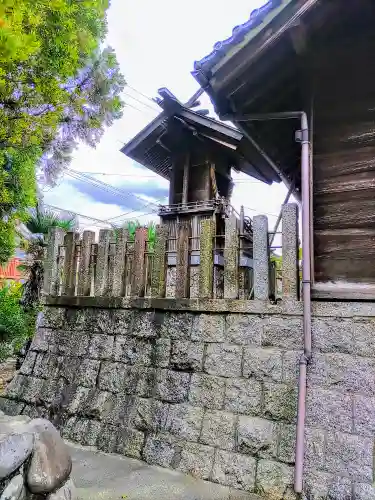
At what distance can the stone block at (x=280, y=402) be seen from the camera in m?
4.08

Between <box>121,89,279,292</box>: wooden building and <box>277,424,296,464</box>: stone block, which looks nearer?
<box>277,424,296,464</box>: stone block

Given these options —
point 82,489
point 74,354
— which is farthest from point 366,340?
point 74,354

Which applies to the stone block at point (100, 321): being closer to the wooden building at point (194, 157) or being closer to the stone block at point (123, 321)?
the stone block at point (123, 321)

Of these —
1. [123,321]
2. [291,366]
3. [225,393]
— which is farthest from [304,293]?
[123,321]

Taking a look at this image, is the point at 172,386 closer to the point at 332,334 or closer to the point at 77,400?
the point at 77,400

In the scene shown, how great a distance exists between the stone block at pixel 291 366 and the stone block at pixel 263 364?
0.06 metres

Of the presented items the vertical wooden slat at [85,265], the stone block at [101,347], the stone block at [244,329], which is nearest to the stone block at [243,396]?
the stone block at [244,329]

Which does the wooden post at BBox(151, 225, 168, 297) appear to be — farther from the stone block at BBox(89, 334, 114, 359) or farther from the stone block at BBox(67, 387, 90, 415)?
the stone block at BBox(67, 387, 90, 415)

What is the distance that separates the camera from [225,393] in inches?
176

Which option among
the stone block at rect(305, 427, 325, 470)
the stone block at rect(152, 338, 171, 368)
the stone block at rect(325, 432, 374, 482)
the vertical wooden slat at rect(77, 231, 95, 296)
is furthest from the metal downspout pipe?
the vertical wooden slat at rect(77, 231, 95, 296)

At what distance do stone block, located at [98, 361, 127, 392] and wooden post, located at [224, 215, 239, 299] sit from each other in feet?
6.42

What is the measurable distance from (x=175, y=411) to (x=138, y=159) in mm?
9201

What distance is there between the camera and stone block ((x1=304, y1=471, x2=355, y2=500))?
142 inches

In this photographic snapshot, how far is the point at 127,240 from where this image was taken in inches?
236
